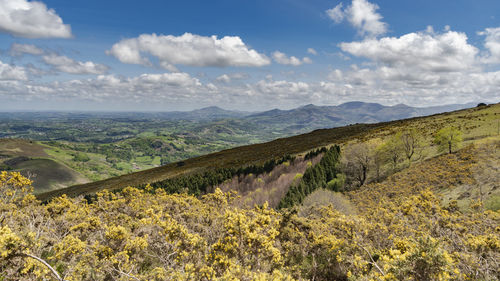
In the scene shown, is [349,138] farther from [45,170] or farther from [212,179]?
[45,170]

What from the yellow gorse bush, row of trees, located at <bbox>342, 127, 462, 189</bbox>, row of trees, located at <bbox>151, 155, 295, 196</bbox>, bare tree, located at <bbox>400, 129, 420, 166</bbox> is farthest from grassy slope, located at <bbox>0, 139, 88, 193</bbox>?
bare tree, located at <bbox>400, 129, 420, 166</bbox>

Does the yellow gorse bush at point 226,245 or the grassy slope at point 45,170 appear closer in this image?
the yellow gorse bush at point 226,245

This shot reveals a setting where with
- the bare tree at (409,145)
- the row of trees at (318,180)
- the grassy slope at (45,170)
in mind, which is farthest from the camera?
the grassy slope at (45,170)

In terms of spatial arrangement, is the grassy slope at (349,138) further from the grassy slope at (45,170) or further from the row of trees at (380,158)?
the grassy slope at (45,170)

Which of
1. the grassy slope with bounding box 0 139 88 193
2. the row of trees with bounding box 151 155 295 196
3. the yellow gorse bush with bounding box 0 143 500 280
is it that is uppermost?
the yellow gorse bush with bounding box 0 143 500 280

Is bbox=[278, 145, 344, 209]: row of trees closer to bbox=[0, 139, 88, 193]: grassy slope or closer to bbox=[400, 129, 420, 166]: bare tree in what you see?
bbox=[400, 129, 420, 166]: bare tree

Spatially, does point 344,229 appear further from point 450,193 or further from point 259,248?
point 450,193

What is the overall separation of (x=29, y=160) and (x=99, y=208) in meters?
248

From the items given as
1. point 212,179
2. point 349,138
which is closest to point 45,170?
point 212,179

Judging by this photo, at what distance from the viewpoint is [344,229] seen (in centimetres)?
1182

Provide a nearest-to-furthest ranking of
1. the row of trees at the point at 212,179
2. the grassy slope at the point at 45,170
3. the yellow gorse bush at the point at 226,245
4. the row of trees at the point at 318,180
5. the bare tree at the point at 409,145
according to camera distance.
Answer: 1. the yellow gorse bush at the point at 226,245
2. the row of trees at the point at 318,180
3. the bare tree at the point at 409,145
4. the row of trees at the point at 212,179
5. the grassy slope at the point at 45,170

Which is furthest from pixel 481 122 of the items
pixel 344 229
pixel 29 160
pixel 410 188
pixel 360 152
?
pixel 29 160

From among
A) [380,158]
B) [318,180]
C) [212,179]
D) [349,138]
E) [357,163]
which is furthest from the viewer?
[349,138]

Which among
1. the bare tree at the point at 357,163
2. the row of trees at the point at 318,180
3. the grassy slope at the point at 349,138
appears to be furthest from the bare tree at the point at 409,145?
the row of trees at the point at 318,180
